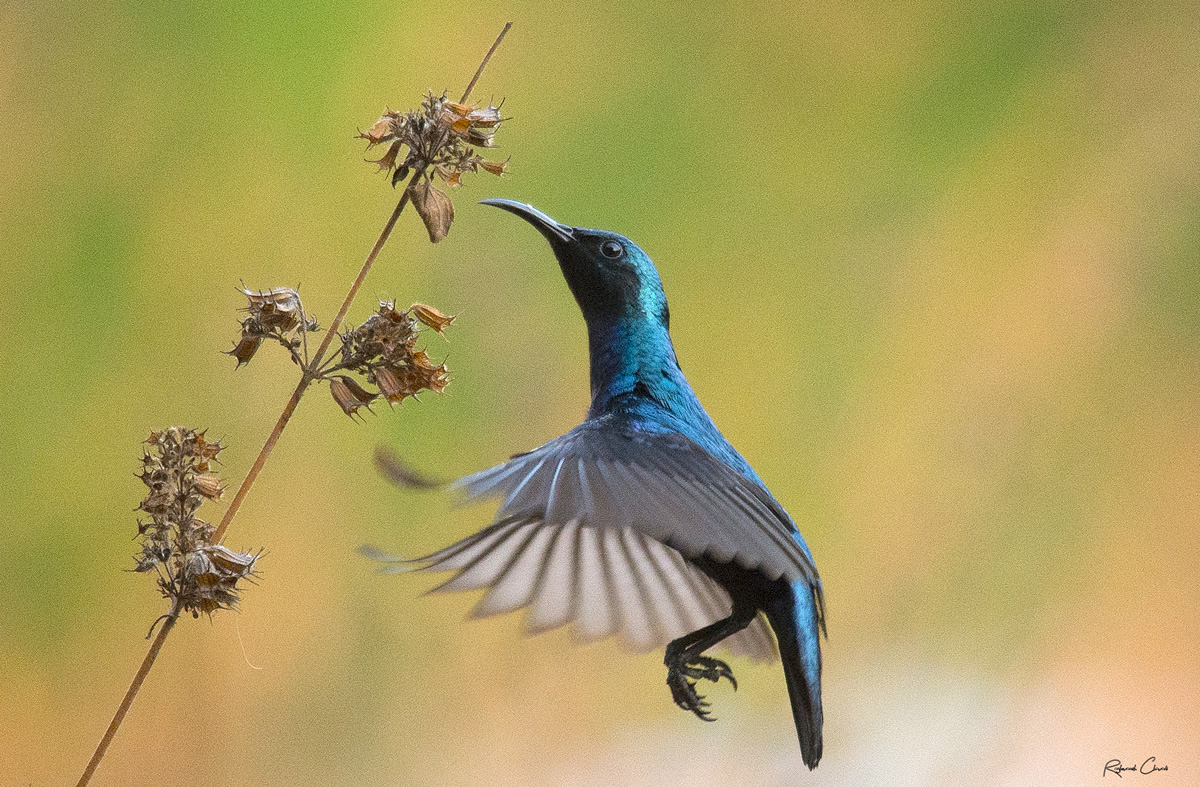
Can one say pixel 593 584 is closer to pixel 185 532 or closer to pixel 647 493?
pixel 647 493

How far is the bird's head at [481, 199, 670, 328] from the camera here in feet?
3.34

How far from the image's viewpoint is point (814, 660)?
902mm

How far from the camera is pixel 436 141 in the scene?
0.63 m

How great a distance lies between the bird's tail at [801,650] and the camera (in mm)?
839

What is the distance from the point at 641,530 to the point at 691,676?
332mm

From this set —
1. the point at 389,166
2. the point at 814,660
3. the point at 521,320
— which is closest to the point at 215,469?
the point at 389,166

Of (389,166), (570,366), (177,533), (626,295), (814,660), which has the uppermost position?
(570,366)

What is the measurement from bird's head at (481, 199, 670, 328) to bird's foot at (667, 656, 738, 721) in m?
0.32

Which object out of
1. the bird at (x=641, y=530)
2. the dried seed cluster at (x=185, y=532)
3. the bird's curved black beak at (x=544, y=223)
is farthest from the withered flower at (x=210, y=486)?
the bird's curved black beak at (x=544, y=223)

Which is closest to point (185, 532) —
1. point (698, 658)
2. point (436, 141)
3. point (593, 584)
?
point (436, 141)

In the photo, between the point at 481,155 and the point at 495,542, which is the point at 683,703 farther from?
the point at 481,155

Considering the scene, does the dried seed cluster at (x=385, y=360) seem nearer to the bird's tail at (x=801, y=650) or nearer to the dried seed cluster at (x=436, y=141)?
the dried seed cluster at (x=436, y=141)

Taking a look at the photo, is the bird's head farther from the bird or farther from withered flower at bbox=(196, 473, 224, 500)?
withered flower at bbox=(196, 473, 224, 500)

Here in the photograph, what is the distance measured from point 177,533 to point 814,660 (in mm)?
548
